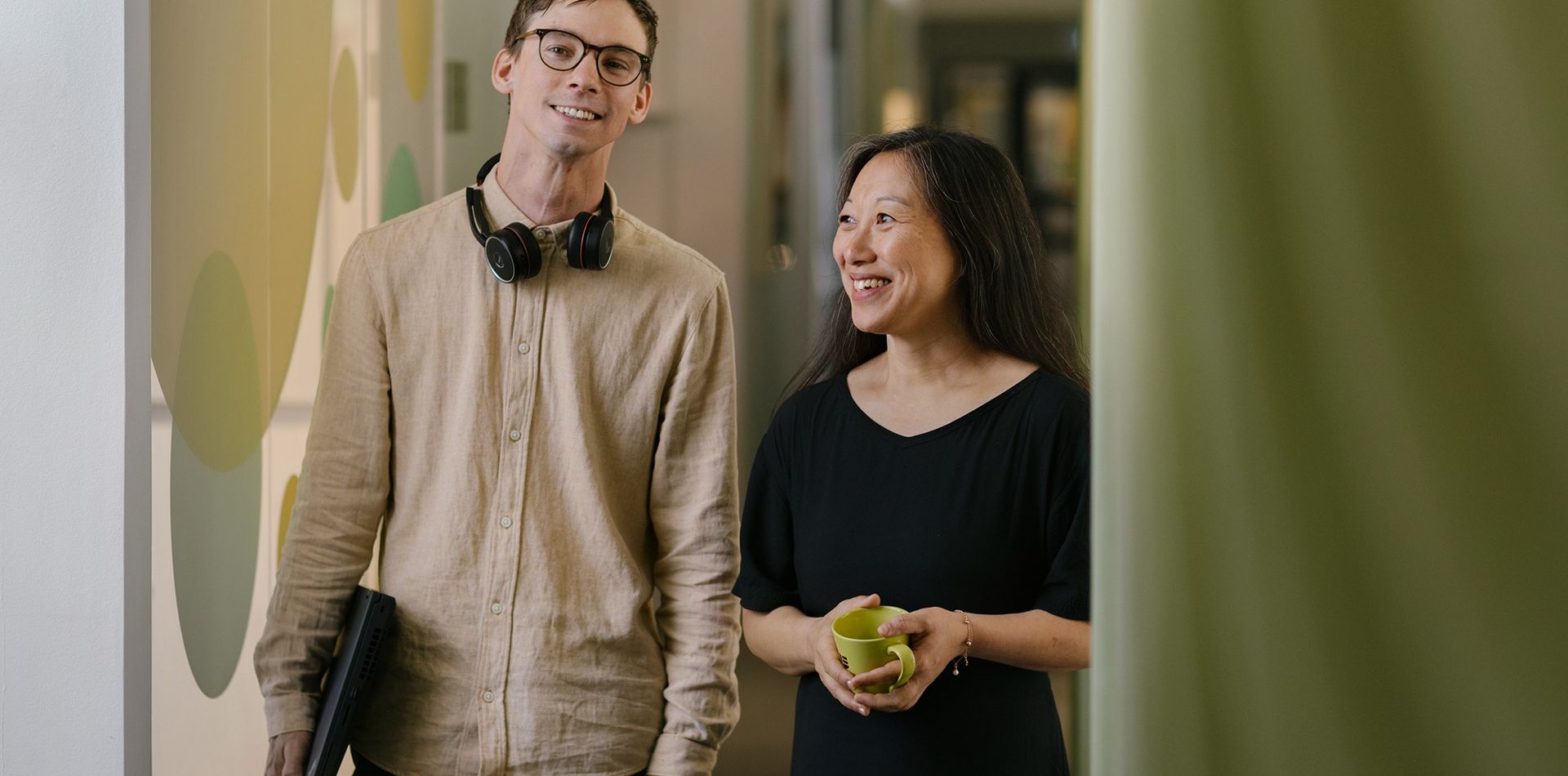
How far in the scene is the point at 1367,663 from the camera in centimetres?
66

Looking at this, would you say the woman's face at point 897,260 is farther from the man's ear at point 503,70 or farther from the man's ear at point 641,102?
the man's ear at point 503,70

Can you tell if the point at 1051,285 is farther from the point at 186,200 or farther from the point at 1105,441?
the point at 186,200

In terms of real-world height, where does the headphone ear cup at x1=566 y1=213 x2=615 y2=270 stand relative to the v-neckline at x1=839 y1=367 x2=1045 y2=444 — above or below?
above

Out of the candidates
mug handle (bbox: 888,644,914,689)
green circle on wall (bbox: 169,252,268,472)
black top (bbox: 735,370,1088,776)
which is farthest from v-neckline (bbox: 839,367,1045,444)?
green circle on wall (bbox: 169,252,268,472)

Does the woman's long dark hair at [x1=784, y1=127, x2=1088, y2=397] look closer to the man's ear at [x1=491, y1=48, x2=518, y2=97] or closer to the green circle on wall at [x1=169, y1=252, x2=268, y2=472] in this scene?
the man's ear at [x1=491, y1=48, x2=518, y2=97]

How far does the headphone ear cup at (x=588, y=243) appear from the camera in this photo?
143 cm

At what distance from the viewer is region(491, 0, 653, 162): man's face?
1.41m

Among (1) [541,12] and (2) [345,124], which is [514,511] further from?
(2) [345,124]

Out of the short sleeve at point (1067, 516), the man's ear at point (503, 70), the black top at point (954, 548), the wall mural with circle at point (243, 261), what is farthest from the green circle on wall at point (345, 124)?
the short sleeve at point (1067, 516)

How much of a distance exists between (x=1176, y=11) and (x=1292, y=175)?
12 cm

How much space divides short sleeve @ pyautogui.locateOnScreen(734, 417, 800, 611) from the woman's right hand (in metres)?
0.11

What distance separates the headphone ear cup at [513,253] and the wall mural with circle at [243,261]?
1.38 feet

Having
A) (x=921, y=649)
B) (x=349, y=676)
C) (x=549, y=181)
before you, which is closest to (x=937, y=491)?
(x=921, y=649)

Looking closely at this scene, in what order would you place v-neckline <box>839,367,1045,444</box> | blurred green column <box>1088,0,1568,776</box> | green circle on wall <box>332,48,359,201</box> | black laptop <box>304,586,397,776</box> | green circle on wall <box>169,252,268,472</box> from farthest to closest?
green circle on wall <box>332,48,359,201</box>, green circle on wall <box>169,252,268,472</box>, black laptop <box>304,586,397,776</box>, v-neckline <box>839,367,1045,444</box>, blurred green column <box>1088,0,1568,776</box>
